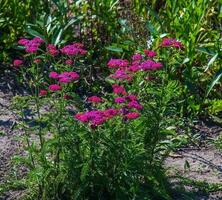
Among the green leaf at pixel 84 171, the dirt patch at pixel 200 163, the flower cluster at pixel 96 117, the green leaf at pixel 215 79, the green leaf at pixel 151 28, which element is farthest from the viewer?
the green leaf at pixel 151 28

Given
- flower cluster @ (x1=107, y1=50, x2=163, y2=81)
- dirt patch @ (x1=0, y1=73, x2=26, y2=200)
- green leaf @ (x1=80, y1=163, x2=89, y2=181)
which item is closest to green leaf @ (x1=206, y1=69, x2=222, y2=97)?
flower cluster @ (x1=107, y1=50, x2=163, y2=81)

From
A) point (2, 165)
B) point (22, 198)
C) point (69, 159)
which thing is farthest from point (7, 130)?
point (69, 159)

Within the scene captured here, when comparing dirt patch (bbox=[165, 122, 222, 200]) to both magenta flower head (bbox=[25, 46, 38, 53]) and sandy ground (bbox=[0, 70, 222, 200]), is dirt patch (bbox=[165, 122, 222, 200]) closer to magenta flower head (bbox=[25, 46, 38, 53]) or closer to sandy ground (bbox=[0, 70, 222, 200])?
sandy ground (bbox=[0, 70, 222, 200])

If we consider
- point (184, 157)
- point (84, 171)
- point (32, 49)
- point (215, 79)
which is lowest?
point (184, 157)

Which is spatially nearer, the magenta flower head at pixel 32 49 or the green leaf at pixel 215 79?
the magenta flower head at pixel 32 49

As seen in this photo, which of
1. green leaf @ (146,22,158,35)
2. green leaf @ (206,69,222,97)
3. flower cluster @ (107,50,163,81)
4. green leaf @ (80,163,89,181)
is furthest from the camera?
green leaf @ (146,22,158,35)

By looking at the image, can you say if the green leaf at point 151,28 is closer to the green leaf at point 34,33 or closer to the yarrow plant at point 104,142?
the green leaf at point 34,33

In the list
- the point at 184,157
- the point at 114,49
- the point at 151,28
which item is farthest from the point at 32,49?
the point at 151,28

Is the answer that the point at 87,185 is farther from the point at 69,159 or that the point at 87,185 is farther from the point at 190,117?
the point at 190,117

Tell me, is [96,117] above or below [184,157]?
above

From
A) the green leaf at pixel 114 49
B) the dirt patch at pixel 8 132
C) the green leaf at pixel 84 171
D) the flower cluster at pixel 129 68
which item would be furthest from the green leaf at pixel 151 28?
the green leaf at pixel 84 171

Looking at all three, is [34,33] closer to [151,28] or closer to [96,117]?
[151,28]

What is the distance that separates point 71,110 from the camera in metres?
5.58

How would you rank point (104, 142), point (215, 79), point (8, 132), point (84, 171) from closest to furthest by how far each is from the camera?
point (84, 171) < point (104, 142) < point (8, 132) < point (215, 79)
